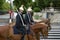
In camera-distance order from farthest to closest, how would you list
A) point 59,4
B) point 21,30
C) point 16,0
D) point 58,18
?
point 16,0
point 59,4
point 58,18
point 21,30

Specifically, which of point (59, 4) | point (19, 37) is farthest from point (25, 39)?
point (59, 4)

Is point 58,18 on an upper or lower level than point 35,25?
lower

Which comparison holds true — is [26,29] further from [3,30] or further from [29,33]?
[3,30]

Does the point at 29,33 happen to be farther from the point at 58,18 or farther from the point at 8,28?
the point at 58,18

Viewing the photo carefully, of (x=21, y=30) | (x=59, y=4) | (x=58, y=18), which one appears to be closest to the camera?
(x=21, y=30)

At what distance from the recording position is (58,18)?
33531 mm

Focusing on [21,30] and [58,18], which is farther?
[58,18]

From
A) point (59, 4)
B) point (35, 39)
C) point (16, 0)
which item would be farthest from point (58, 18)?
point (35, 39)

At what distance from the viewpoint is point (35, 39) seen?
12.7 m

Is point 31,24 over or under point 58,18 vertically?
over

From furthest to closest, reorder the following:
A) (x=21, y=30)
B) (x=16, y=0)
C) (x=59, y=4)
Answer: (x=16, y=0) → (x=59, y=4) → (x=21, y=30)

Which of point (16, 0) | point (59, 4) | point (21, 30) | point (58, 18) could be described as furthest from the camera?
point (16, 0)

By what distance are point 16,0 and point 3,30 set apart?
37659 mm

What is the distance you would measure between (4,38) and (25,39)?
0.97 m
